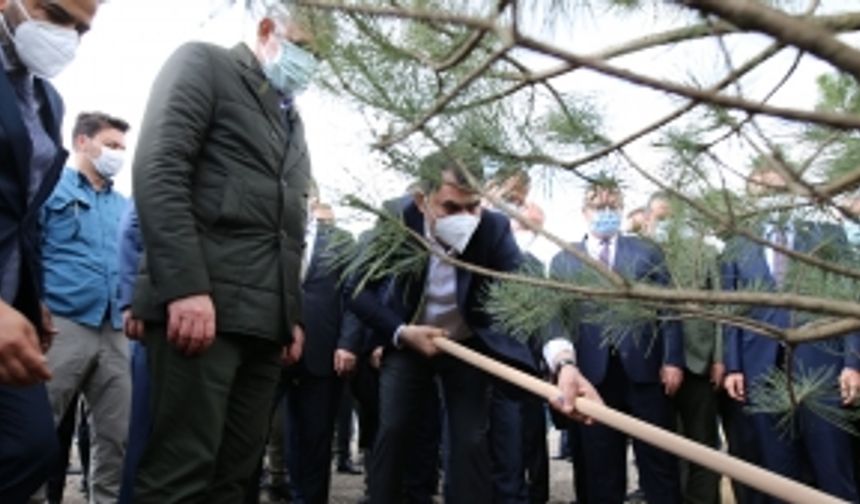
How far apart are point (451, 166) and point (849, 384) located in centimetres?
192

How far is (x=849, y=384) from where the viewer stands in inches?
127

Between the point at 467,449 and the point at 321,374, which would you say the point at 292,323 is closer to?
the point at 467,449

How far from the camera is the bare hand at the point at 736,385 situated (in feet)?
12.5

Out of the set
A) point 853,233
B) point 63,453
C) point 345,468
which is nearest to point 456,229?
point 853,233

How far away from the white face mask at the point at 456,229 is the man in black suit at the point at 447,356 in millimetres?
28

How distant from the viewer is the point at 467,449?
10.6ft

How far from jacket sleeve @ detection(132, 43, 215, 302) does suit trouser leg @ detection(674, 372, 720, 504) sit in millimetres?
2705

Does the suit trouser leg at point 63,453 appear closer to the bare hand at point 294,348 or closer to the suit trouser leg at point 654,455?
the bare hand at point 294,348

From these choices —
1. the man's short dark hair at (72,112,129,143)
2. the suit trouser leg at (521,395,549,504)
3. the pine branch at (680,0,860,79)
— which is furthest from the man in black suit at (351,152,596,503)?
the pine branch at (680,0,860,79)

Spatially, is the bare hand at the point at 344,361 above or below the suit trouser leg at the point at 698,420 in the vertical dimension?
above

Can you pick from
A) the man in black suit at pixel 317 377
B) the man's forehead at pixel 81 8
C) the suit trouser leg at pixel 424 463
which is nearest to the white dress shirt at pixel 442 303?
the man in black suit at pixel 317 377

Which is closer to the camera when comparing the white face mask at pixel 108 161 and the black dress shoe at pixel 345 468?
the white face mask at pixel 108 161

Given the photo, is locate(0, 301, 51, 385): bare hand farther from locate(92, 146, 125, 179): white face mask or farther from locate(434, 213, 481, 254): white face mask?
locate(92, 146, 125, 179): white face mask

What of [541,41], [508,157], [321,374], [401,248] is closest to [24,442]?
[401,248]
